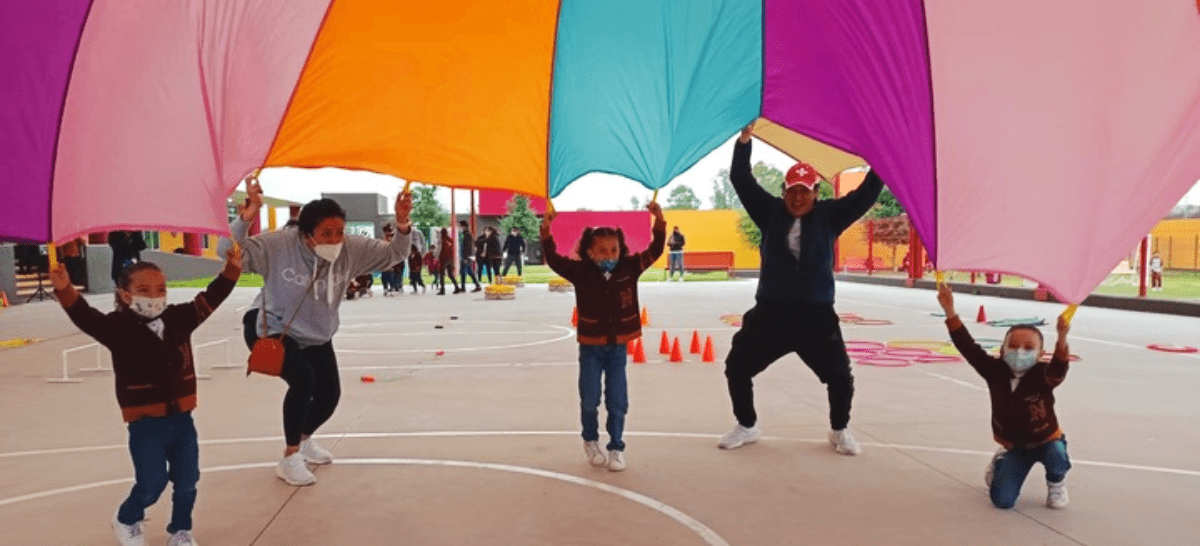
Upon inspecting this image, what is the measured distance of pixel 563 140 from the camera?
18.8 ft

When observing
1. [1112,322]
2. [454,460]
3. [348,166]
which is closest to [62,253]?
[348,166]

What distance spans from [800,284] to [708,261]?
34482 mm

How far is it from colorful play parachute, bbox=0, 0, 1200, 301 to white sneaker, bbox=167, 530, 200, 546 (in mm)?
1452

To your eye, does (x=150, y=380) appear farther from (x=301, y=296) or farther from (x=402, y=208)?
(x=402, y=208)

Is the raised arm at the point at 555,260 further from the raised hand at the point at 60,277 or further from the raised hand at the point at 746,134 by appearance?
the raised hand at the point at 60,277

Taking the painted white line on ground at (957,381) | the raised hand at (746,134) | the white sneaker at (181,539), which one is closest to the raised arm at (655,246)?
the raised hand at (746,134)

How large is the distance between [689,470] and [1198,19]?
3.58m

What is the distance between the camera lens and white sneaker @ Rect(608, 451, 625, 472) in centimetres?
520

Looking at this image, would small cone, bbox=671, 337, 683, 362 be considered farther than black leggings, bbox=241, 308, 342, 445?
Yes

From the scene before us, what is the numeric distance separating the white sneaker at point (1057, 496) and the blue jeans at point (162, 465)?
14.6 feet

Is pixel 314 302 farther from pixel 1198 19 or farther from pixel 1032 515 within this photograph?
pixel 1198 19

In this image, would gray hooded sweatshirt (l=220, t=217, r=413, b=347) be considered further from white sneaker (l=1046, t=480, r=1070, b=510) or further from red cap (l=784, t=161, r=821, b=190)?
white sneaker (l=1046, t=480, r=1070, b=510)

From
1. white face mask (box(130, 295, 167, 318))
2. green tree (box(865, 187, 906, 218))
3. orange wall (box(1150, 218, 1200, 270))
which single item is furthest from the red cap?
orange wall (box(1150, 218, 1200, 270))

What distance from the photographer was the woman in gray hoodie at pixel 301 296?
193 inches
